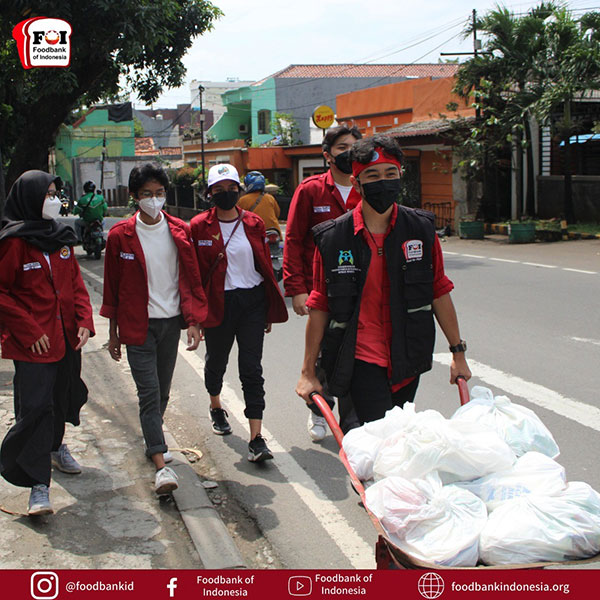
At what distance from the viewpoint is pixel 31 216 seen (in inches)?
162

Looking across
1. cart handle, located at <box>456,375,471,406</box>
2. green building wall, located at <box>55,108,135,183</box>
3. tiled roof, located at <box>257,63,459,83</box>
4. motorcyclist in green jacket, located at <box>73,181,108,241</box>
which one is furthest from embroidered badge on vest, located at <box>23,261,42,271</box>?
green building wall, located at <box>55,108,135,183</box>

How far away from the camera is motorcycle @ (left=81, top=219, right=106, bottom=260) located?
18078mm

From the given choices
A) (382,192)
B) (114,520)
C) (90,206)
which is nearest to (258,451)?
(114,520)

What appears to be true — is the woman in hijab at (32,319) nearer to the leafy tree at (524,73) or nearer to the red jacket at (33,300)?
the red jacket at (33,300)

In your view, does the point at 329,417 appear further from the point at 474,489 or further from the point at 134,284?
the point at 134,284

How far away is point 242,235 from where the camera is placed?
502 cm

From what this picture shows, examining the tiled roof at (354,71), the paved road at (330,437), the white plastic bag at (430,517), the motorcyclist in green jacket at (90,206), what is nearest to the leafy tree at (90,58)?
the motorcyclist in green jacket at (90,206)

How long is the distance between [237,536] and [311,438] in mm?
1463

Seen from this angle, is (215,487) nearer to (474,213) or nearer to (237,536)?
(237,536)

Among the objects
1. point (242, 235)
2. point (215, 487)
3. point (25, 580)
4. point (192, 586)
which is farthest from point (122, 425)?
point (192, 586)

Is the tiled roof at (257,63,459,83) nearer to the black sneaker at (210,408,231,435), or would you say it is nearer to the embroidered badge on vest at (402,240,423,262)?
the black sneaker at (210,408,231,435)

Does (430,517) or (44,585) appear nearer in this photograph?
(430,517)

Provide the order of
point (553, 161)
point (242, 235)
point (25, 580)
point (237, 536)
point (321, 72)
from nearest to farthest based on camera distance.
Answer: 1. point (25, 580)
2. point (237, 536)
3. point (242, 235)
4. point (553, 161)
5. point (321, 72)

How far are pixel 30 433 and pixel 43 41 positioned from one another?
33.6 ft
